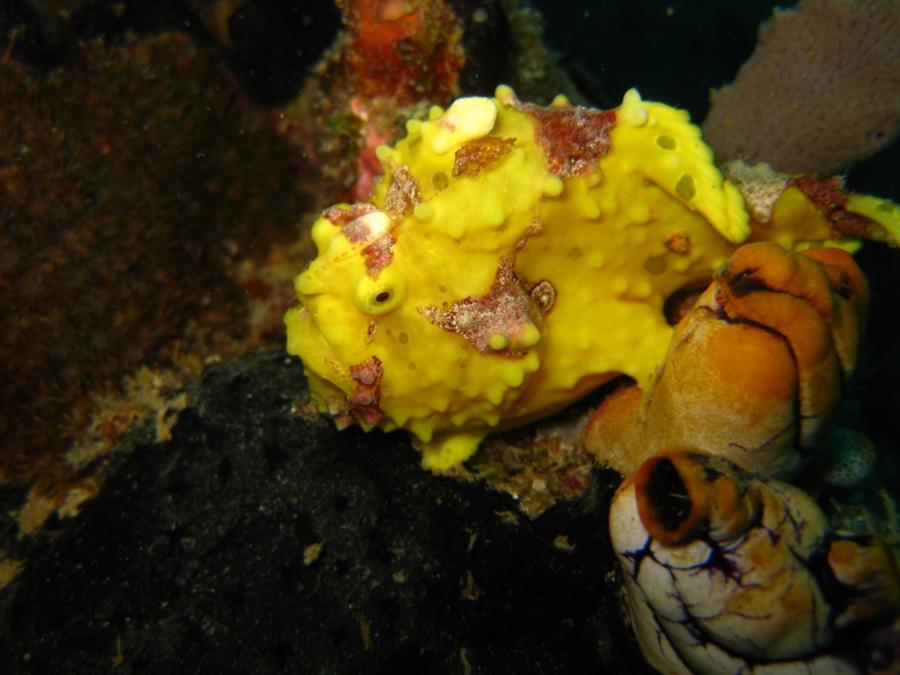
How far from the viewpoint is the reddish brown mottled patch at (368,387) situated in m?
2.52

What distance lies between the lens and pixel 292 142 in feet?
15.6

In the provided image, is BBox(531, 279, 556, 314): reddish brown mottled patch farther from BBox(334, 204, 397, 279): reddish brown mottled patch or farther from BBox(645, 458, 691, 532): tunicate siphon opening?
BBox(645, 458, 691, 532): tunicate siphon opening

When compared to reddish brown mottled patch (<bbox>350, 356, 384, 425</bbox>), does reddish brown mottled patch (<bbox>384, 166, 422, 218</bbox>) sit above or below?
above

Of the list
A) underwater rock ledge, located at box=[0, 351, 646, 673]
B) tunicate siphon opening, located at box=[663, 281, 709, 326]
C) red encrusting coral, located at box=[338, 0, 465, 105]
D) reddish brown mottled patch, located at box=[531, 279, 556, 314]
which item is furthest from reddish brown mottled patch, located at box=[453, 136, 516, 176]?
red encrusting coral, located at box=[338, 0, 465, 105]

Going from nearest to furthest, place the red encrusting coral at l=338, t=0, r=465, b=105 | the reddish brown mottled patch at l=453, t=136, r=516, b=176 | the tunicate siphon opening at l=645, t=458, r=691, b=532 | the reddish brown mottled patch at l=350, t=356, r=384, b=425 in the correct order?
the tunicate siphon opening at l=645, t=458, r=691, b=532, the reddish brown mottled patch at l=453, t=136, r=516, b=176, the reddish brown mottled patch at l=350, t=356, r=384, b=425, the red encrusting coral at l=338, t=0, r=465, b=105

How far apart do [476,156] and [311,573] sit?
6.54 ft

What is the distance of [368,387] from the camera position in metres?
2.56

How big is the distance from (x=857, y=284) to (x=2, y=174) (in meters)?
4.62

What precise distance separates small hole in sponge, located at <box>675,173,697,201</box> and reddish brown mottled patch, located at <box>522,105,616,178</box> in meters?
0.33

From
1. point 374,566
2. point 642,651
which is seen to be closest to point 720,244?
point 642,651

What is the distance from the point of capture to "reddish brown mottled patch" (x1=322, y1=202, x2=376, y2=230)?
2551 mm

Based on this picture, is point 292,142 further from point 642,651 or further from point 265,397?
point 642,651

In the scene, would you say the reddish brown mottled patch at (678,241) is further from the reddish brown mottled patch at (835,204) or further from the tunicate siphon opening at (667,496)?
the tunicate siphon opening at (667,496)

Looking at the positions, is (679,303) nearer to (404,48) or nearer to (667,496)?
(667,496)
